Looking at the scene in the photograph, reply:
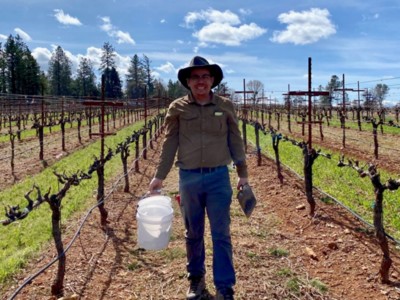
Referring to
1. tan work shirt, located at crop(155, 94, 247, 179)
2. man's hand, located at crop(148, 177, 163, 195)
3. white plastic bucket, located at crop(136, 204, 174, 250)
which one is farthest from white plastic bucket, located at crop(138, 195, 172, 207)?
tan work shirt, located at crop(155, 94, 247, 179)

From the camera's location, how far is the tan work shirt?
344cm

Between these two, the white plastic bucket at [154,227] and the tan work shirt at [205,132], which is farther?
Answer: the white plastic bucket at [154,227]

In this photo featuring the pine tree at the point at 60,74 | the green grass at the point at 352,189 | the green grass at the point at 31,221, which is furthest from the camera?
the pine tree at the point at 60,74

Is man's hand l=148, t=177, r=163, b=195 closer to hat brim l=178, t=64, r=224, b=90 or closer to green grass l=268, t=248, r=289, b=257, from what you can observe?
hat brim l=178, t=64, r=224, b=90

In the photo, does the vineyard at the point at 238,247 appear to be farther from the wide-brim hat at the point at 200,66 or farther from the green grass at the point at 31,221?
the wide-brim hat at the point at 200,66

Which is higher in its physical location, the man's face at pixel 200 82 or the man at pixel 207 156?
the man's face at pixel 200 82

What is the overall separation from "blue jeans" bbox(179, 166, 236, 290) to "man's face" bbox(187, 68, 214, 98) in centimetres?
72

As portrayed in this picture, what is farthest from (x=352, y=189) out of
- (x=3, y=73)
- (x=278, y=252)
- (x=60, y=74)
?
(x=60, y=74)

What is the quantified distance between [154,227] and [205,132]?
123 centimetres

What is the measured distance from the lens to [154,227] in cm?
400

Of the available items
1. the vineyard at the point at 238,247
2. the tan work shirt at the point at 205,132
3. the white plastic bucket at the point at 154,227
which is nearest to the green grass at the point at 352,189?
the vineyard at the point at 238,247

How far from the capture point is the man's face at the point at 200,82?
3414 mm

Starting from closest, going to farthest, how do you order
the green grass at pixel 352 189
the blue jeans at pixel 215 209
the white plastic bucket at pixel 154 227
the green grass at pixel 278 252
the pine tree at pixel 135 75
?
the blue jeans at pixel 215 209, the white plastic bucket at pixel 154 227, the green grass at pixel 278 252, the green grass at pixel 352 189, the pine tree at pixel 135 75

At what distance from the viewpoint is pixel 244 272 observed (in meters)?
4.21
